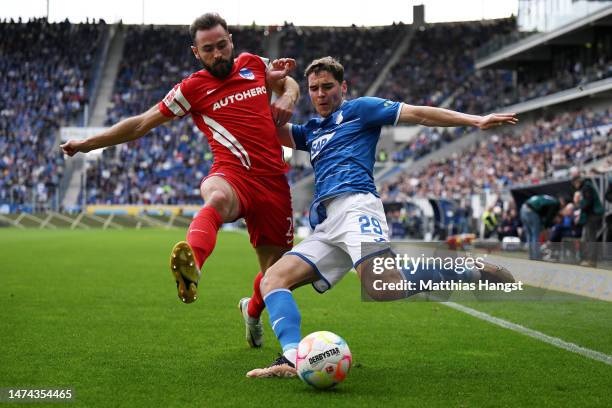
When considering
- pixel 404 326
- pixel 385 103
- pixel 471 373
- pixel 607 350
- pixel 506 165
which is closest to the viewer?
pixel 471 373

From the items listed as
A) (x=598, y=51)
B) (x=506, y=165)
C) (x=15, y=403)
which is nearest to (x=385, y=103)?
(x=15, y=403)

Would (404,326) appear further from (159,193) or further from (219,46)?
(159,193)

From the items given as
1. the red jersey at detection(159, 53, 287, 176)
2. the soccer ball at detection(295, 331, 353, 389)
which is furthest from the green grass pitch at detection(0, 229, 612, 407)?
the red jersey at detection(159, 53, 287, 176)

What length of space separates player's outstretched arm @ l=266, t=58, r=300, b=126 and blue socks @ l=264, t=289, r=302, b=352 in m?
1.67

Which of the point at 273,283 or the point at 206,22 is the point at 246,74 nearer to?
the point at 206,22

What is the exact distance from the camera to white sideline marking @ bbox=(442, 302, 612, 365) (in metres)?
6.03

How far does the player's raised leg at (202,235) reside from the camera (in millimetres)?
4992

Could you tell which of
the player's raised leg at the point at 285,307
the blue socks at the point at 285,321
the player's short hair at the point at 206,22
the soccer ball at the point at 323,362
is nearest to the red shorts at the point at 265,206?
the player's raised leg at the point at 285,307

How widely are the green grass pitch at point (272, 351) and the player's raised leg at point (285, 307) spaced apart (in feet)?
0.39

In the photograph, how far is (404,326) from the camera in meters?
7.96

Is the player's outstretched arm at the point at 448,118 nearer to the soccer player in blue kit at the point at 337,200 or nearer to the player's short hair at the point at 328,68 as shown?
the soccer player in blue kit at the point at 337,200

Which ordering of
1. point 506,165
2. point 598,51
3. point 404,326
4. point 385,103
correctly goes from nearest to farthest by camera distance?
point 385,103
point 404,326
point 506,165
point 598,51

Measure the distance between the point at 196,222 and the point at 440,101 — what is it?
44618 mm

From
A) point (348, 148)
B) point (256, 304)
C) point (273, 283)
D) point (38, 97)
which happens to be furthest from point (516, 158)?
point (38, 97)
